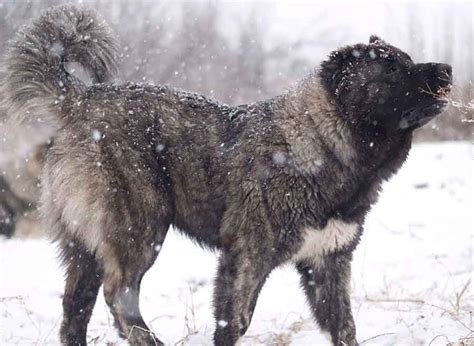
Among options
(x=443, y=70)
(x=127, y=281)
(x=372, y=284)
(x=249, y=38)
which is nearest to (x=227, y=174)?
(x=127, y=281)

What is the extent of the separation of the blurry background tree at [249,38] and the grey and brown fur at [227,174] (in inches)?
121

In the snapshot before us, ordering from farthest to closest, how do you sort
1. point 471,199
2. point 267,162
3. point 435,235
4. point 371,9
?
point 371,9
point 471,199
point 435,235
point 267,162

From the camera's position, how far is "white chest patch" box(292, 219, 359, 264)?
13.3 ft

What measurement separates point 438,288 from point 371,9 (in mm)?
10615

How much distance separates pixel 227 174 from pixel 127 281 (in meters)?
0.94

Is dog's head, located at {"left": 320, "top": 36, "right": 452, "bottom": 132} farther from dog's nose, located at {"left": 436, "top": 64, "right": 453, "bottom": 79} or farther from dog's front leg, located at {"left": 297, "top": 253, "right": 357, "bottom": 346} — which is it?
dog's front leg, located at {"left": 297, "top": 253, "right": 357, "bottom": 346}

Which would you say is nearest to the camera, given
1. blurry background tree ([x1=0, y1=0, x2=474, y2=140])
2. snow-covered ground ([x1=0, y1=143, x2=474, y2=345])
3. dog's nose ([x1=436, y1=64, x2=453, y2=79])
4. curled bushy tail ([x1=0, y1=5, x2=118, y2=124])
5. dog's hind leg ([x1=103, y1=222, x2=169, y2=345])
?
dog's nose ([x1=436, y1=64, x2=453, y2=79])

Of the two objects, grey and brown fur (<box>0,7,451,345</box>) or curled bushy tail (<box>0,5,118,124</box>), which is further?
curled bushy tail (<box>0,5,118,124</box>)

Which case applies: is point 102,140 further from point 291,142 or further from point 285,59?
point 285,59

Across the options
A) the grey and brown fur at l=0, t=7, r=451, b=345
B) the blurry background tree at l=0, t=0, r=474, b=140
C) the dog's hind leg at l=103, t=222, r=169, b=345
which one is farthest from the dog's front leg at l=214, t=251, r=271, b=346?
the blurry background tree at l=0, t=0, r=474, b=140

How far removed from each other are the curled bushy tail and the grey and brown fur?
0.01m

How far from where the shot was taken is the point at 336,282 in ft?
14.3

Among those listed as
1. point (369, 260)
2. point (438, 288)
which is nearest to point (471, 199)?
point (369, 260)

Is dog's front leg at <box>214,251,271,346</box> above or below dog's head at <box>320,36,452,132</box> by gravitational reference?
below
